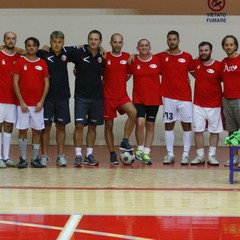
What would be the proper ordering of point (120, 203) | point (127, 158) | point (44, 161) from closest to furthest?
1. point (120, 203)
2. point (44, 161)
3. point (127, 158)

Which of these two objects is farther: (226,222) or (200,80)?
(200,80)


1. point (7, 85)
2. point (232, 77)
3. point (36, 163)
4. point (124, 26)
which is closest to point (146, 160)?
point (36, 163)

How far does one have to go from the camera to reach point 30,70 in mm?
8781

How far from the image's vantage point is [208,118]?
9.34 m

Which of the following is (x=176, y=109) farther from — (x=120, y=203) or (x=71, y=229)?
(x=71, y=229)

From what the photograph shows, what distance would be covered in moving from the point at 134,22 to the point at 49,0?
Answer: 4.95 ft

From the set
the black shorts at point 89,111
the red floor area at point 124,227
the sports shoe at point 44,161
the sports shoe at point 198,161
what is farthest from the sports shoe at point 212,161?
the red floor area at point 124,227

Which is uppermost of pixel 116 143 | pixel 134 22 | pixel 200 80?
pixel 134 22

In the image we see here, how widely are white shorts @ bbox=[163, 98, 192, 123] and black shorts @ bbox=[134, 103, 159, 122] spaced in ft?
0.52

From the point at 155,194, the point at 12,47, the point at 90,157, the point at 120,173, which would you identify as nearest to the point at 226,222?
the point at 155,194

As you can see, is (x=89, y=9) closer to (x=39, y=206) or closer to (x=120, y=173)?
(x=120, y=173)

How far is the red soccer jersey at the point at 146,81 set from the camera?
9359 mm

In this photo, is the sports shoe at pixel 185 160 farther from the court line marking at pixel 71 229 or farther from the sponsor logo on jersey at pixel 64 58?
the court line marking at pixel 71 229

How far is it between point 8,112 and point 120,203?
306 cm
